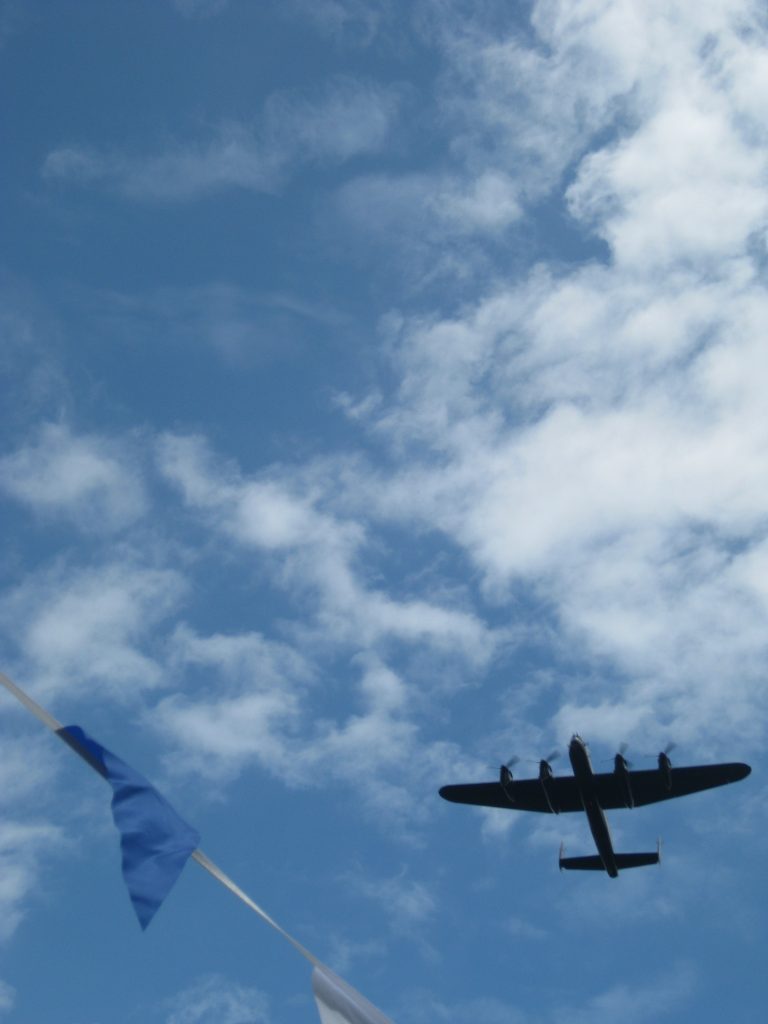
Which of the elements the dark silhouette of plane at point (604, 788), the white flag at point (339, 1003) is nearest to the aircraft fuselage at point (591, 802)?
the dark silhouette of plane at point (604, 788)

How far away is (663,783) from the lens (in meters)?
53.8

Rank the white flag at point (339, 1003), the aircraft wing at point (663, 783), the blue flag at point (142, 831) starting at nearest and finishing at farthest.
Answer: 1. the white flag at point (339, 1003)
2. the blue flag at point (142, 831)
3. the aircraft wing at point (663, 783)

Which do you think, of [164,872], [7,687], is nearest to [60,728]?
[7,687]

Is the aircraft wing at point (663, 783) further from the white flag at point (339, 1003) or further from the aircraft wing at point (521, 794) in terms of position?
the white flag at point (339, 1003)

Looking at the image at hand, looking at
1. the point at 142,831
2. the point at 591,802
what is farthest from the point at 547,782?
the point at 142,831

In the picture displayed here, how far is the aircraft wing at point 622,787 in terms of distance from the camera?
175ft

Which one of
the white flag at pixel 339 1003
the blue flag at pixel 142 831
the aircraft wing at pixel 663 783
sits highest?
the aircraft wing at pixel 663 783

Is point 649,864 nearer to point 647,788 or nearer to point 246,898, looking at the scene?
point 647,788

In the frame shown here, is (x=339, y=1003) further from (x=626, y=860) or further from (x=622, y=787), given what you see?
(x=626, y=860)

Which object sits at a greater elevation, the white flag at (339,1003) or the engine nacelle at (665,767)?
the engine nacelle at (665,767)

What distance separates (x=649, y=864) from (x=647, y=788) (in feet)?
14.4

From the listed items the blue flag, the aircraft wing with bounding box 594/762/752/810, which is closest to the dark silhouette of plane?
the aircraft wing with bounding box 594/762/752/810

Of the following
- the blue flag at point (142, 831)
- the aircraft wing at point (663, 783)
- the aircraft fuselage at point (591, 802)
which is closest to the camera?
the blue flag at point (142, 831)

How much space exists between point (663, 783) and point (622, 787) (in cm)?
258
